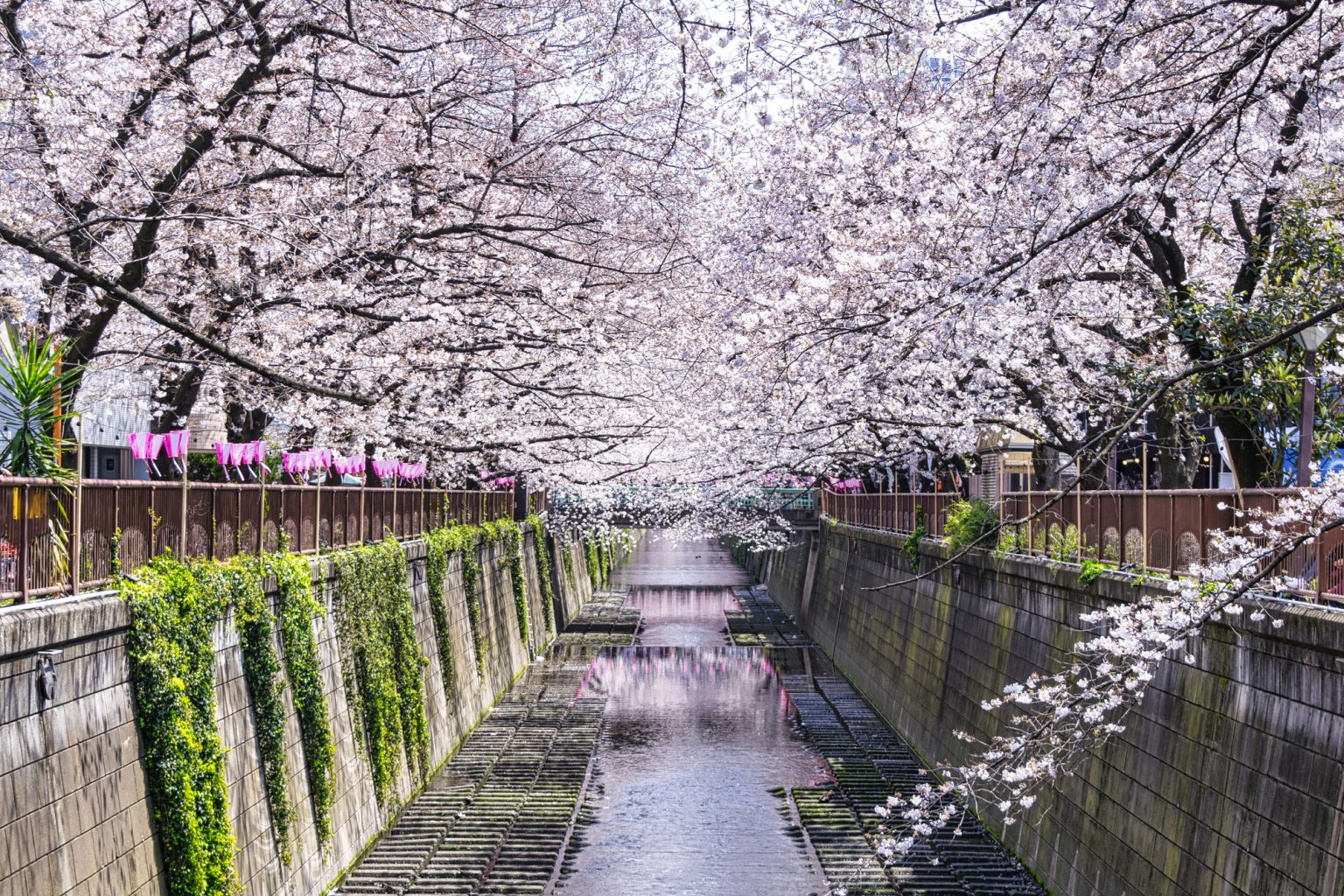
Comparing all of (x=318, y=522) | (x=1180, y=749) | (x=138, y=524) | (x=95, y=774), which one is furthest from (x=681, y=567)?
(x=95, y=774)

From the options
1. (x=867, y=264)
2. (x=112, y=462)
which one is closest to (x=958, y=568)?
(x=867, y=264)

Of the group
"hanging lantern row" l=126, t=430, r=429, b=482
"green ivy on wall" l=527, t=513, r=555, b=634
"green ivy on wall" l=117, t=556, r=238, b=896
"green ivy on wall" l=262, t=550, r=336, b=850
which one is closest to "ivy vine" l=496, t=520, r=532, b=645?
"green ivy on wall" l=527, t=513, r=555, b=634

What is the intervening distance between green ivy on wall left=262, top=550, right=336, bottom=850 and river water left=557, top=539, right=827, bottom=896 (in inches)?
138

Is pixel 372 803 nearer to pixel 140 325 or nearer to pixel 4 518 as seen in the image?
pixel 140 325

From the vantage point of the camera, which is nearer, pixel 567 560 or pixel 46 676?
pixel 46 676

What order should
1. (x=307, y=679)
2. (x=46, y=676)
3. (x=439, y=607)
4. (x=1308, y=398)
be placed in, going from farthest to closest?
(x=439, y=607) < (x=307, y=679) < (x=1308, y=398) < (x=46, y=676)

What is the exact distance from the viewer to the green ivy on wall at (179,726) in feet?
A: 37.9

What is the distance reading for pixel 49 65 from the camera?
13.9m

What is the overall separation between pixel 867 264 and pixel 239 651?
30.0 feet

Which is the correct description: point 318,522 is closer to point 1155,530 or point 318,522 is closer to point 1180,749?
point 1155,530

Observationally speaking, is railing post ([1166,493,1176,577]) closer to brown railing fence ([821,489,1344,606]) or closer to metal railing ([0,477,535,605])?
brown railing fence ([821,489,1344,606])

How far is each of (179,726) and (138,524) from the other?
1867 millimetres

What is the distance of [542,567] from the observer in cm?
4791

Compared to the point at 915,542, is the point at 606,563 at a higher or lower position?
lower
